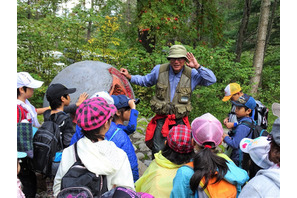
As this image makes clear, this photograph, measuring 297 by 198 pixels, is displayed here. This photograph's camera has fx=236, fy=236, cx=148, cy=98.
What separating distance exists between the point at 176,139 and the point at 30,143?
1.42m

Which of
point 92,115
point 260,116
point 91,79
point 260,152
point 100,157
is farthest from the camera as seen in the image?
point 91,79

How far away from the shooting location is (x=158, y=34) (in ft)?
27.9

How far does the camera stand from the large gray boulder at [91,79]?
15.7 feet

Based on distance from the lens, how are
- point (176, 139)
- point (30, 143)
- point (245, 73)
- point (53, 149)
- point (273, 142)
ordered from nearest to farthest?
point (273, 142) → point (176, 139) → point (30, 143) → point (53, 149) → point (245, 73)

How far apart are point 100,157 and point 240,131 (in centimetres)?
201

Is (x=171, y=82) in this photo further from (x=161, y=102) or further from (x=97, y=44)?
(x=97, y=44)

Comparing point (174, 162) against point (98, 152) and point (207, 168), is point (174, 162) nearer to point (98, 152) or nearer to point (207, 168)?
point (207, 168)

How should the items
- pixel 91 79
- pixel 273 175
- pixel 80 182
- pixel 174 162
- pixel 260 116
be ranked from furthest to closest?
pixel 91 79 → pixel 260 116 → pixel 174 162 → pixel 80 182 → pixel 273 175

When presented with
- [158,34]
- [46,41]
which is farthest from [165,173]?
[158,34]

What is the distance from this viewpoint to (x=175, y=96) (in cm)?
387

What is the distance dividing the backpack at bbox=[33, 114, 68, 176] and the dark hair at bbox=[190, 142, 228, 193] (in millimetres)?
1520

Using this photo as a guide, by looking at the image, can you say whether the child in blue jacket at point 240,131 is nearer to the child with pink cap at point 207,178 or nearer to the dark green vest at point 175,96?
the dark green vest at point 175,96

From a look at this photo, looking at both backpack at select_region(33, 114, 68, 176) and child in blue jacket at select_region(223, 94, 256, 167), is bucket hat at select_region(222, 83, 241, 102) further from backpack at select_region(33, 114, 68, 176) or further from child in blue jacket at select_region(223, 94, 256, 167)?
backpack at select_region(33, 114, 68, 176)

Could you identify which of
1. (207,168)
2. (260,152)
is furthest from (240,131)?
(207,168)
